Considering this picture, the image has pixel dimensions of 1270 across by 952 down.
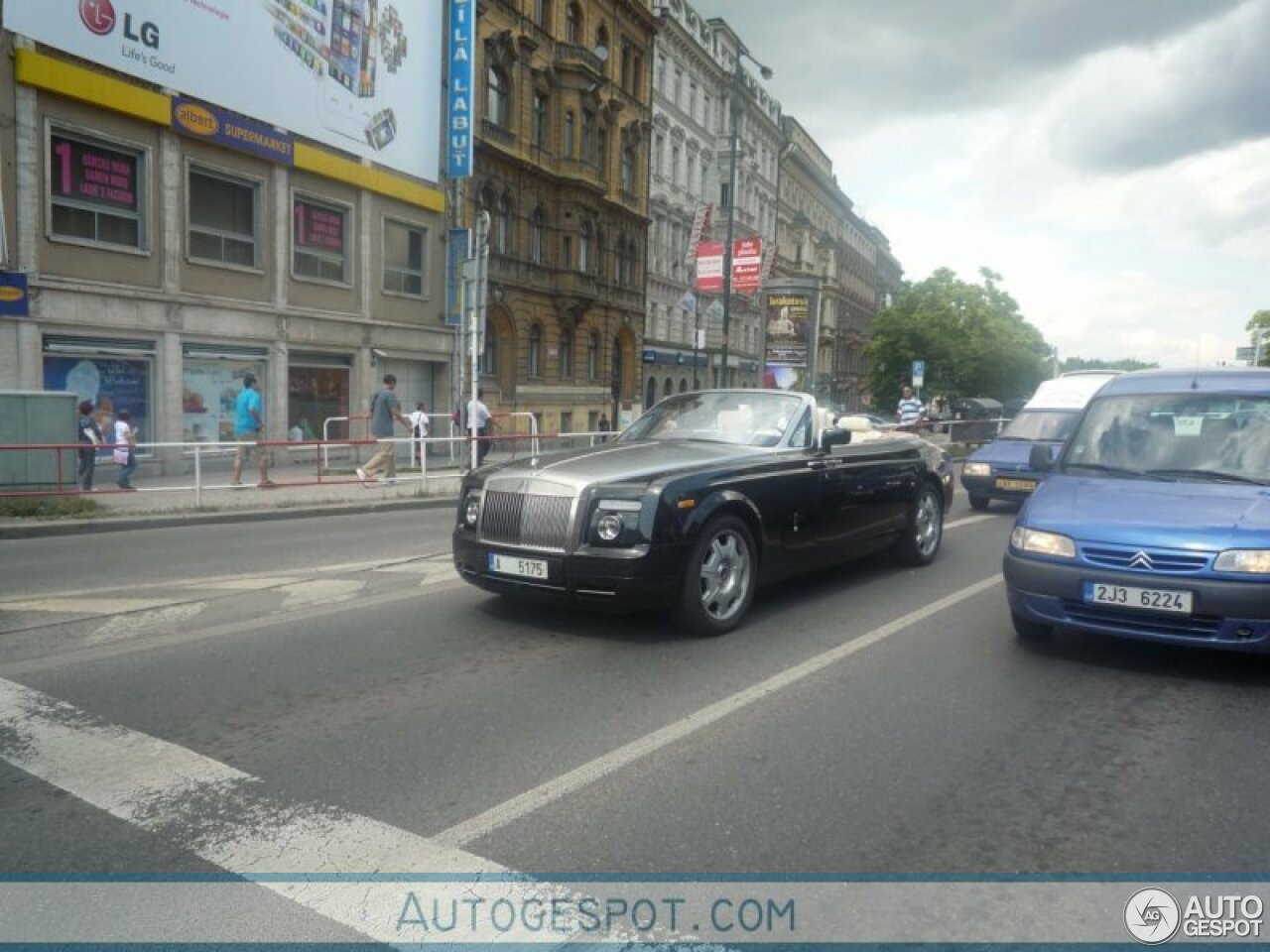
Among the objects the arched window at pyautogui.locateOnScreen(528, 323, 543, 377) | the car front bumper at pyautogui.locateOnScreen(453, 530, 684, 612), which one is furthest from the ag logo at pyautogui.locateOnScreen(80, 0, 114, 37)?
the arched window at pyautogui.locateOnScreen(528, 323, 543, 377)

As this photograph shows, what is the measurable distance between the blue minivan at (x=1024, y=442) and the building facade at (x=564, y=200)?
18.4 meters

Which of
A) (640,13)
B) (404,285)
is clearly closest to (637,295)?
(640,13)

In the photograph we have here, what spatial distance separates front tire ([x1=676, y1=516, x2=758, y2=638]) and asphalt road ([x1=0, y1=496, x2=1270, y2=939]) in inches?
9.5

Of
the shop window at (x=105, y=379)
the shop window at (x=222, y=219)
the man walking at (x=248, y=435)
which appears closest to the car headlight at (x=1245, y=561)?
the man walking at (x=248, y=435)

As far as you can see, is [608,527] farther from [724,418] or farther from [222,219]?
[222,219]

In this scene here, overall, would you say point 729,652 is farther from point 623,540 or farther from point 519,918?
point 519,918

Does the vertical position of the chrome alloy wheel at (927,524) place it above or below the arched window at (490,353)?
below

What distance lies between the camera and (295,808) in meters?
3.61

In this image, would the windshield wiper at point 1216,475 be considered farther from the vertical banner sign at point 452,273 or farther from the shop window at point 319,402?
the vertical banner sign at point 452,273

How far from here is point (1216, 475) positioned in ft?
19.4

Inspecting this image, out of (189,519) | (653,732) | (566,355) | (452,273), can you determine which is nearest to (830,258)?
(566,355)

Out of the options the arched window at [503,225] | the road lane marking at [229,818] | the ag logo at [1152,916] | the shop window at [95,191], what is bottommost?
the road lane marking at [229,818]

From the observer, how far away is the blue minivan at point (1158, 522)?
5035 mm

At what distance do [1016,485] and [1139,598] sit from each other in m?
8.09
